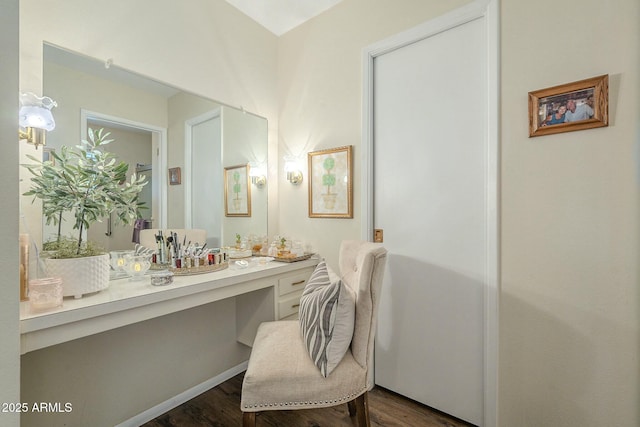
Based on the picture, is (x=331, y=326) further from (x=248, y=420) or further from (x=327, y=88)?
(x=327, y=88)

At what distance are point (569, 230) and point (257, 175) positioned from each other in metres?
1.99

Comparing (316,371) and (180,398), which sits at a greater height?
(316,371)

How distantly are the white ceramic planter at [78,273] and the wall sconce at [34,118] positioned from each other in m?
0.54

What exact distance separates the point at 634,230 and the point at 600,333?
456mm

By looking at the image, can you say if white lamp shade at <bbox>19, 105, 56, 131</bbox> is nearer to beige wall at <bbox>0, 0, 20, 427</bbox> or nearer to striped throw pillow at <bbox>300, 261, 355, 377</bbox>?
beige wall at <bbox>0, 0, 20, 427</bbox>

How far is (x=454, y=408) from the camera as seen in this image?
1618 mm

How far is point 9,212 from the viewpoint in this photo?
2.74 feet

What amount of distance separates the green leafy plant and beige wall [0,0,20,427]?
1.18 ft

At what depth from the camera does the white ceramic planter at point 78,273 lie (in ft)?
3.76

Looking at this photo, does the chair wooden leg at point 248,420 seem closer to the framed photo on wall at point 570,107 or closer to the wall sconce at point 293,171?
the wall sconce at point 293,171

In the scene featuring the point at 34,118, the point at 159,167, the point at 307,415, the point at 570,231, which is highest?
the point at 34,118

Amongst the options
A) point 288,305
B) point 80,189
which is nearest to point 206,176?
point 80,189

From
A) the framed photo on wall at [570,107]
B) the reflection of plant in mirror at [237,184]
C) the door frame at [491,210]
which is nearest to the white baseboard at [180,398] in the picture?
the reflection of plant in mirror at [237,184]

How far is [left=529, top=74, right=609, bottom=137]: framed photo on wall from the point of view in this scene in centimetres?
120
